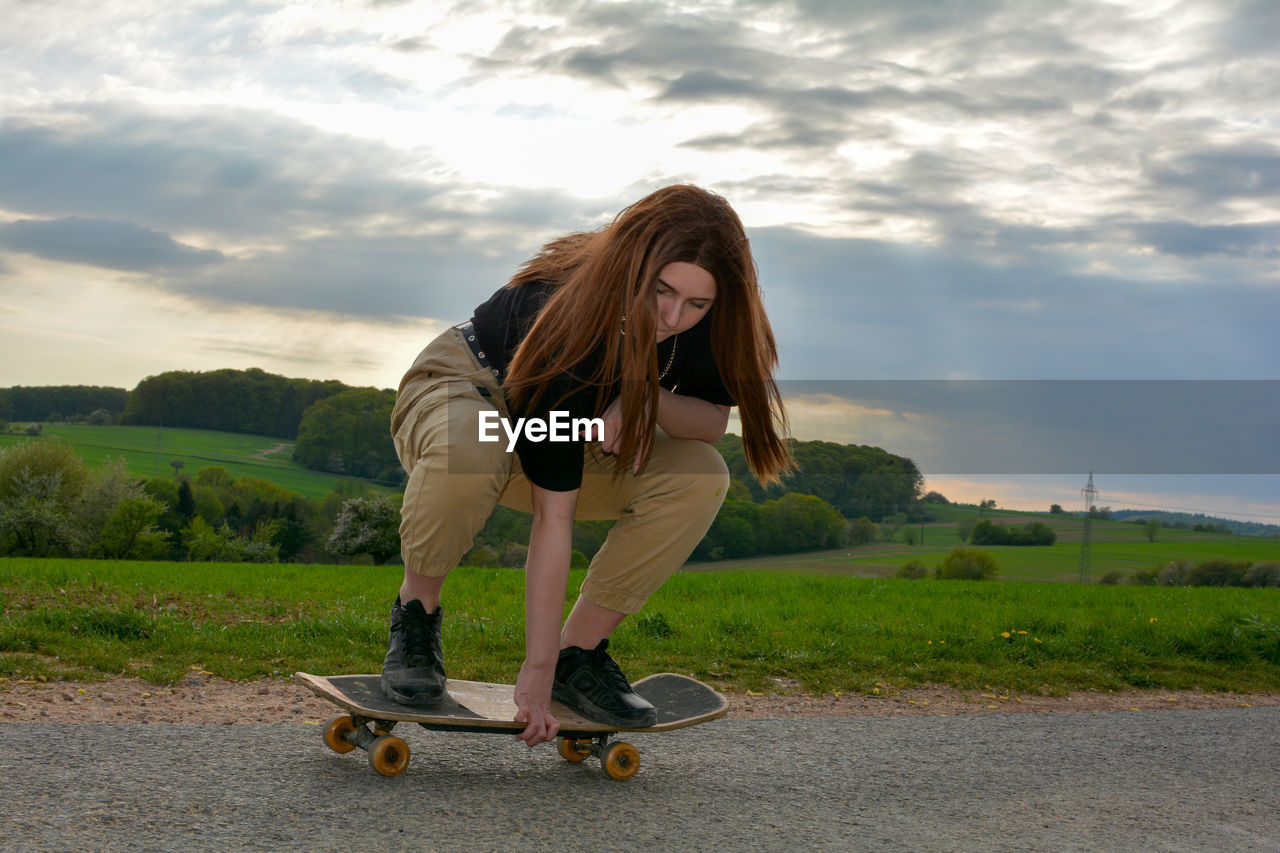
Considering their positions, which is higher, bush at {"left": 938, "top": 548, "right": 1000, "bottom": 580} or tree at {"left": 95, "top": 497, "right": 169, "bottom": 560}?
bush at {"left": 938, "top": 548, "right": 1000, "bottom": 580}

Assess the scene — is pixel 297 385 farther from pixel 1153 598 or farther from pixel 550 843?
pixel 550 843

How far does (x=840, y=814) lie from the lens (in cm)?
276

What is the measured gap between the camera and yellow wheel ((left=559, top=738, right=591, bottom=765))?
3.13m

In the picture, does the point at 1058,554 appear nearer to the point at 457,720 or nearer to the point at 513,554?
the point at 513,554

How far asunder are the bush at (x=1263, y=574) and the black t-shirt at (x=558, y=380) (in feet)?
65.9

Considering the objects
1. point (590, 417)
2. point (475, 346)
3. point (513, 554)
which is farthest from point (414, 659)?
point (513, 554)

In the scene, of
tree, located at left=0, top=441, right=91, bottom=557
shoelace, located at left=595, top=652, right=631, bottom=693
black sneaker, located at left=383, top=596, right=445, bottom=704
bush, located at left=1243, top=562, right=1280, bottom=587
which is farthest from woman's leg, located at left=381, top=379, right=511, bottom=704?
tree, located at left=0, top=441, right=91, bottom=557

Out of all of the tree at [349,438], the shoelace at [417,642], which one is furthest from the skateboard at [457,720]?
the tree at [349,438]

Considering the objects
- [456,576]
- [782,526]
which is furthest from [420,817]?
[782,526]

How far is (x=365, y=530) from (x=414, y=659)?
109ft

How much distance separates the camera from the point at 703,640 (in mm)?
5918

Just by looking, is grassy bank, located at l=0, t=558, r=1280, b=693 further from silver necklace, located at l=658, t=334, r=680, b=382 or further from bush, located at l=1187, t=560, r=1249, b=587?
bush, located at l=1187, t=560, r=1249, b=587

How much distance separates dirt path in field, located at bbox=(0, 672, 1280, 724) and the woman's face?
1.97 m

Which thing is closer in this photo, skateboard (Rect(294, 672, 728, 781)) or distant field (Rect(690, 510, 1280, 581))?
skateboard (Rect(294, 672, 728, 781))
